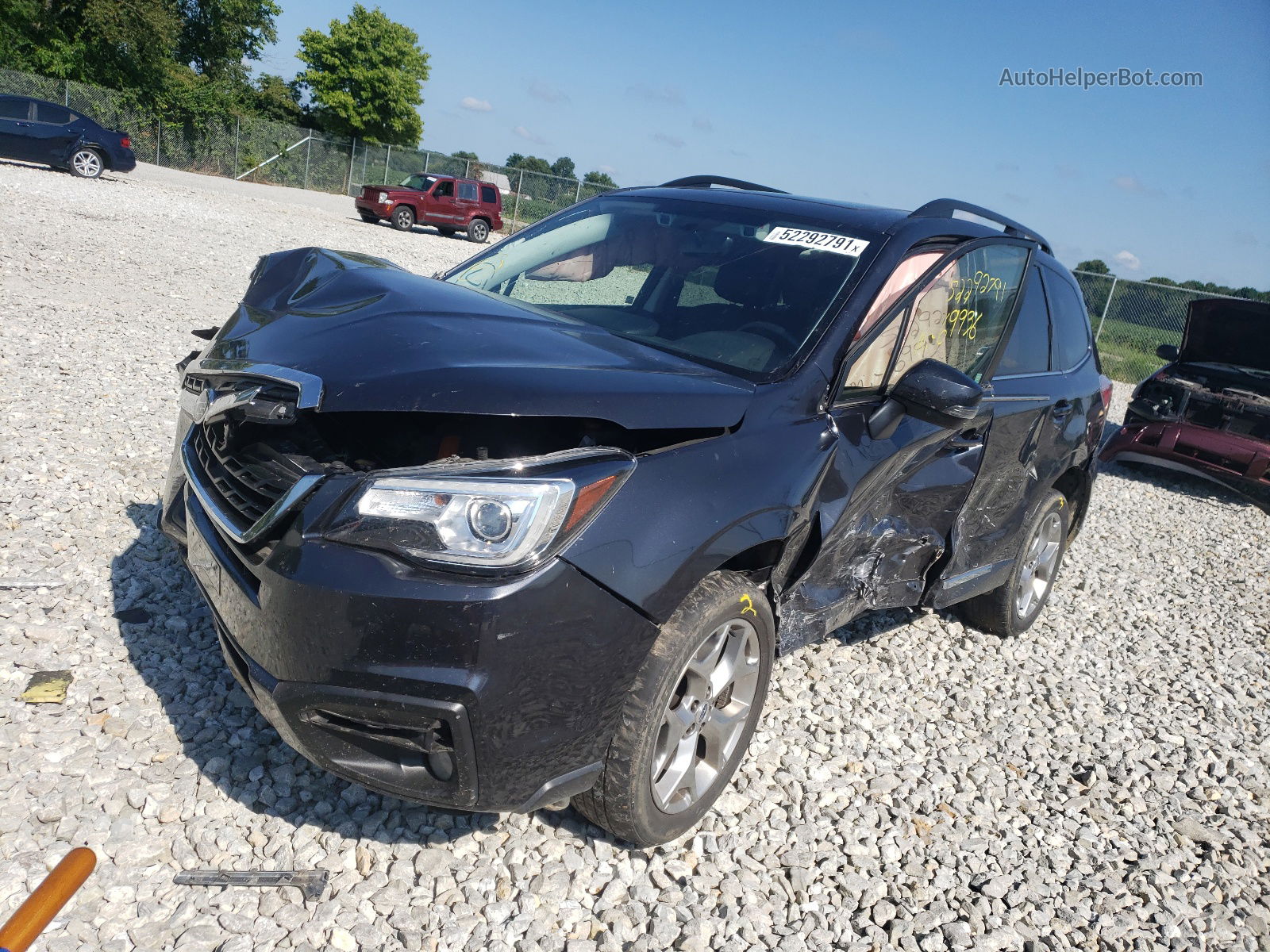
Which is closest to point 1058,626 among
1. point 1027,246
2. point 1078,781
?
point 1078,781

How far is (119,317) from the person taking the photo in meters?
8.29

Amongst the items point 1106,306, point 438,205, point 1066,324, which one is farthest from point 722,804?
point 438,205

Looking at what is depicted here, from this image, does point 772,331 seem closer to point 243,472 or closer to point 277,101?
point 243,472

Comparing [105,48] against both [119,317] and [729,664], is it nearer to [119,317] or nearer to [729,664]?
[119,317]

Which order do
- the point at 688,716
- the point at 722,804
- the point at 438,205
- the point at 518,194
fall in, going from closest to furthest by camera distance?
the point at 688,716 < the point at 722,804 < the point at 438,205 < the point at 518,194

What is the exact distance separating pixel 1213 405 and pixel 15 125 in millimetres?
23691

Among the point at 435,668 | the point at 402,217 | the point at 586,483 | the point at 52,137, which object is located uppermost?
the point at 586,483

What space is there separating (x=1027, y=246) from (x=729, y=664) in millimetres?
2623

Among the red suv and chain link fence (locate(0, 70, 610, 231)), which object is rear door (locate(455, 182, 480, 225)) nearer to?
the red suv

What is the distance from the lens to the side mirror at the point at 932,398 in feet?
9.26

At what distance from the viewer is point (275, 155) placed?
37.4 m

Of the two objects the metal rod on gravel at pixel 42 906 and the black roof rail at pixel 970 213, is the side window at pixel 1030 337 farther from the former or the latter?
the metal rod on gravel at pixel 42 906

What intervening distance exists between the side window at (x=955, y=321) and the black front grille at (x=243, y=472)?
166 centimetres

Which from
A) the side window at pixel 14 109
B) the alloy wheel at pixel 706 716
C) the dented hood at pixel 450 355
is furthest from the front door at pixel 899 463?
the side window at pixel 14 109
